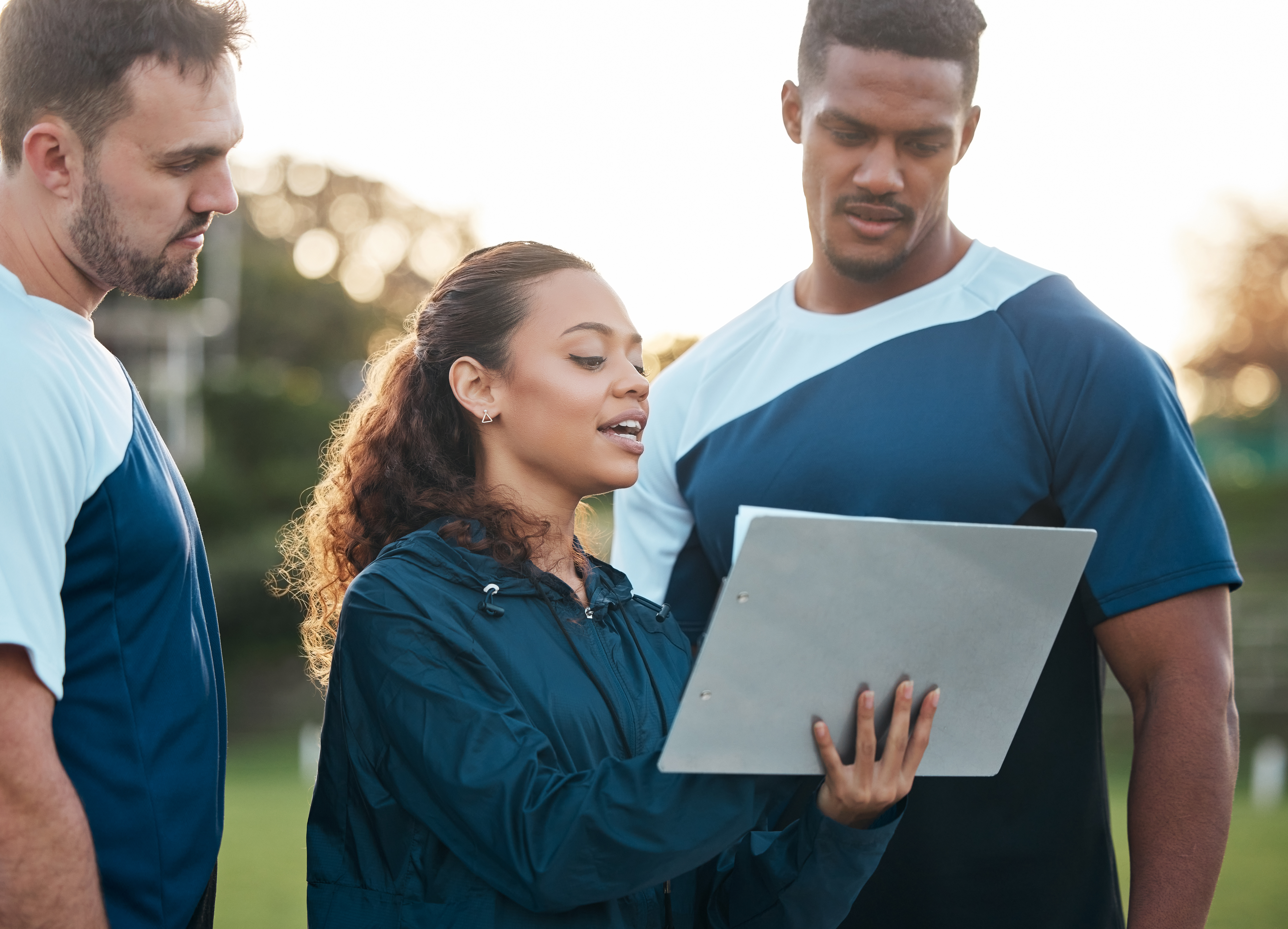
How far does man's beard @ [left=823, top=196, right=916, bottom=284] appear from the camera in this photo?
2.78 meters

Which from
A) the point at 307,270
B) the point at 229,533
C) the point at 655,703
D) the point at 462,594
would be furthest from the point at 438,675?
the point at 307,270

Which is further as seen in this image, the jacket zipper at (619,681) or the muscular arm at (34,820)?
the jacket zipper at (619,681)

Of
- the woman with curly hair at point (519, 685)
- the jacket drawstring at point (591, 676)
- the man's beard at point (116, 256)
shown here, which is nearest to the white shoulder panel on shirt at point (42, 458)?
the man's beard at point (116, 256)

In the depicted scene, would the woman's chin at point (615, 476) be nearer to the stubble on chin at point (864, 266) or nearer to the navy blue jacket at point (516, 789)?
the navy blue jacket at point (516, 789)

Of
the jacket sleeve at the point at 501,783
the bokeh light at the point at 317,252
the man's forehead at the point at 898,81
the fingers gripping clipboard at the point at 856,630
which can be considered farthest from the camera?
the bokeh light at the point at 317,252

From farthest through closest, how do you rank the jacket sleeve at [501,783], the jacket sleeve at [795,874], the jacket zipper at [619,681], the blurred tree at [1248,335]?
A: the blurred tree at [1248,335] < the jacket zipper at [619,681] < the jacket sleeve at [795,874] < the jacket sleeve at [501,783]

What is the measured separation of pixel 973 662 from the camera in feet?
6.42

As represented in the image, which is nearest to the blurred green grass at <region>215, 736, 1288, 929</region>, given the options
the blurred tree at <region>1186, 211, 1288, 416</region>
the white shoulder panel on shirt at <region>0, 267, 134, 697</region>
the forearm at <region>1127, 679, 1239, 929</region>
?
the forearm at <region>1127, 679, 1239, 929</region>

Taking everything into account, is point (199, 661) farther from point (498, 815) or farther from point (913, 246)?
point (913, 246)

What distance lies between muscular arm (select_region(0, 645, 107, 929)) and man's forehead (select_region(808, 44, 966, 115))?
1954 millimetres

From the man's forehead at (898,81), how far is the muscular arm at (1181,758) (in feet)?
3.78

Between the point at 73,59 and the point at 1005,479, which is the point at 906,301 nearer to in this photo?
the point at 1005,479

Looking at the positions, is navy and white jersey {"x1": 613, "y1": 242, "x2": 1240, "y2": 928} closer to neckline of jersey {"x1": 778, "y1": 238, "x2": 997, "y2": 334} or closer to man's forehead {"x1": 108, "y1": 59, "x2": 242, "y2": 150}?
neckline of jersey {"x1": 778, "y1": 238, "x2": 997, "y2": 334}

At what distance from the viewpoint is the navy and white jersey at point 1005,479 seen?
8.00 feet
